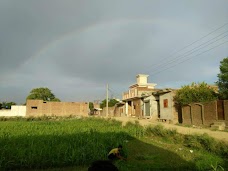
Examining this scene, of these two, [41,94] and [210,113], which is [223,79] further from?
[41,94]

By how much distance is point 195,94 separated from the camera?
22.0 metres

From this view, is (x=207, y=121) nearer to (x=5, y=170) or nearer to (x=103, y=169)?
(x=5, y=170)

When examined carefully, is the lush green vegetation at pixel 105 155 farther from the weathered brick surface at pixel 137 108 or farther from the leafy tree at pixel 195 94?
the weathered brick surface at pixel 137 108

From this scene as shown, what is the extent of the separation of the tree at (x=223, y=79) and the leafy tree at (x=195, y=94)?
859 mm

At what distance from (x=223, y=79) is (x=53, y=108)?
35.7 m

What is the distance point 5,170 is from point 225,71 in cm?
2067

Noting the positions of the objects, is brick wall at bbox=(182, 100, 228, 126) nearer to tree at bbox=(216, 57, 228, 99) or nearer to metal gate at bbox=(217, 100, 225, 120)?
metal gate at bbox=(217, 100, 225, 120)

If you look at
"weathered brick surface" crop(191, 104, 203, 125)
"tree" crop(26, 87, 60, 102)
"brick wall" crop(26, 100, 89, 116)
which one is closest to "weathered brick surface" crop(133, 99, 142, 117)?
"weathered brick surface" crop(191, 104, 203, 125)

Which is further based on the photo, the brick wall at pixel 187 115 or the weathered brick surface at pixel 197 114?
the brick wall at pixel 187 115

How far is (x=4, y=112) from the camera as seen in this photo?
47.8 m

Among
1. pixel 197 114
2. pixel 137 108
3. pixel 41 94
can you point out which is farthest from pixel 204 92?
pixel 41 94

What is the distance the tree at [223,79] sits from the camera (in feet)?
67.3

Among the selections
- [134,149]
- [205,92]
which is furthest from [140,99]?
[134,149]

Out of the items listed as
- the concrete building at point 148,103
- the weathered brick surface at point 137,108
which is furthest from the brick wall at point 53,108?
the weathered brick surface at point 137,108
